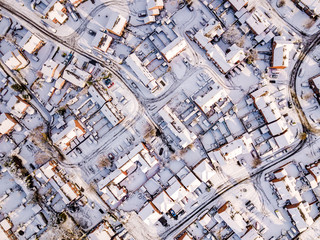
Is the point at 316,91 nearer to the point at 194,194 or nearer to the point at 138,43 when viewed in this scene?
the point at 194,194

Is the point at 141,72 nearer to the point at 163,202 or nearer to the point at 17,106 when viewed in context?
the point at 163,202

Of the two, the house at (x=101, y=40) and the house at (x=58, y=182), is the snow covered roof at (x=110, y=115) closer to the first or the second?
the house at (x=101, y=40)

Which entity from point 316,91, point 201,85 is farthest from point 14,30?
point 316,91

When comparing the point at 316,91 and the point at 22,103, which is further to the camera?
the point at 22,103

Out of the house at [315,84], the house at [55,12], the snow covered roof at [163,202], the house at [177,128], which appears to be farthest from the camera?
the house at [55,12]

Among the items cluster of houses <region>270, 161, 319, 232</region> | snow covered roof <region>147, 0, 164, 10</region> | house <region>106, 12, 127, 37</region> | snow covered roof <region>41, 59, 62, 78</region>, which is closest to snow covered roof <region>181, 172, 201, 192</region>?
cluster of houses <region>270, 161, 319, 232</region>

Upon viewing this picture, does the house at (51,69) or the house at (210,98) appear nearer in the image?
the house at (210,98)

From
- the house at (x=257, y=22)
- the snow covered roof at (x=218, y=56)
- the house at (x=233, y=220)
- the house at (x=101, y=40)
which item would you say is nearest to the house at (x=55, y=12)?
the house at (x=101, y=40)
